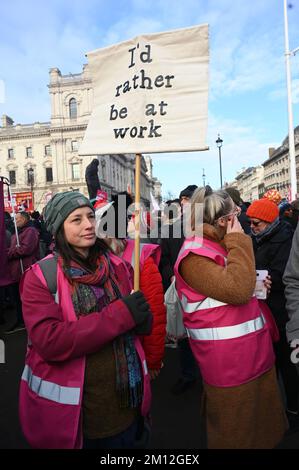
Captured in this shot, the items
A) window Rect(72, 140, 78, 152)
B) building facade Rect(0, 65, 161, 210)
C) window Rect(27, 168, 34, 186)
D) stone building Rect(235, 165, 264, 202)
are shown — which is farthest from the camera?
stone building Rect(235, 165, 264, 202)

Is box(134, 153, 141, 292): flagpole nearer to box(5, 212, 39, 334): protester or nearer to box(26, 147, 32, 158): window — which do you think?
box(5, 212, 39, 334): protester

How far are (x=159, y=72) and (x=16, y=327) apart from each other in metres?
5.83

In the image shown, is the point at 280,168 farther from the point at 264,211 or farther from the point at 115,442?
the point at 115,442

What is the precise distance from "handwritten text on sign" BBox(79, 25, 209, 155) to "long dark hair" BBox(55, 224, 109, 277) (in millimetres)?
535

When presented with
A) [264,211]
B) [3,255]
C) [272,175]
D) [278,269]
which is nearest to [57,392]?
[278,269]

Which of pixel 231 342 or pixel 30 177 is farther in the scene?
pixel 30 177

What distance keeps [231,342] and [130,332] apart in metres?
0.59

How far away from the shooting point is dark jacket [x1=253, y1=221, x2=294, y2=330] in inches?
127

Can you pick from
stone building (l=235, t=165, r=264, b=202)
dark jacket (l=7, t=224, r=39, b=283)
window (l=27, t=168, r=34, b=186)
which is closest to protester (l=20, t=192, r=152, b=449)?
dark jacket (l=7, t=224, r=39, b=283)

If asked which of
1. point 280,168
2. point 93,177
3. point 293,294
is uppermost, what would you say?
point 280,168

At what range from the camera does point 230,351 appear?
2.15 metres

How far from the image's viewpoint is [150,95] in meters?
2.24
